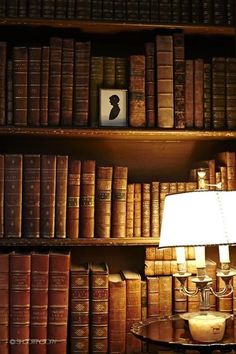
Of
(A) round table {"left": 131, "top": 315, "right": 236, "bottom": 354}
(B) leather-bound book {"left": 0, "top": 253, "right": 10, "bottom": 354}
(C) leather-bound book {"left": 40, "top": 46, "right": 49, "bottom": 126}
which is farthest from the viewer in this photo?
(C) leather-bound book {"left": 40, "top": 46, "right": 49, "bottom": 126}

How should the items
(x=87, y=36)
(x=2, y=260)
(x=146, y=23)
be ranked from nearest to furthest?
(x=2, y=260) → (x=146, y=23) → (x=87, y=36)

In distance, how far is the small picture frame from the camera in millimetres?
2199

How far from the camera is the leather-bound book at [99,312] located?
210cm

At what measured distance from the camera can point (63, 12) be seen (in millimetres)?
2178

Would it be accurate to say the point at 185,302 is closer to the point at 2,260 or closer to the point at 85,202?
the point at 85,202

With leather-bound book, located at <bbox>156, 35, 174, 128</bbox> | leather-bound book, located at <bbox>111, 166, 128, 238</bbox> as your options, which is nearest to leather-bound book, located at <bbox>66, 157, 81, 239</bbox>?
leather-bound book, located at <bbox>111, 166, 128, 238</bbox>

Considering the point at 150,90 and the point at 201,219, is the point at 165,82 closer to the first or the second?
the point at 150,90

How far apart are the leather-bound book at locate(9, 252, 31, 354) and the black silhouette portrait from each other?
0.61 m

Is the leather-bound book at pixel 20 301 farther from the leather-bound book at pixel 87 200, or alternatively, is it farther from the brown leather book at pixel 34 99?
the brown leather book at pixel 34 99

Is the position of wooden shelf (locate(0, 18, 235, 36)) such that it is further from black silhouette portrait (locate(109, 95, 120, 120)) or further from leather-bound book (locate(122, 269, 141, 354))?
leather-bound book (locate(122, 269, 141, 354))

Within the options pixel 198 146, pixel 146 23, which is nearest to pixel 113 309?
pixel 198 146

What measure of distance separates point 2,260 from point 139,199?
55cm

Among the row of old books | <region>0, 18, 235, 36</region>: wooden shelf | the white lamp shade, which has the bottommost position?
the white lamp shade

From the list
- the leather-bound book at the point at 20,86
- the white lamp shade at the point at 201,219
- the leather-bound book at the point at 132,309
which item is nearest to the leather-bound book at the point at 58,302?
the leather-bound book at the point at 132,309
